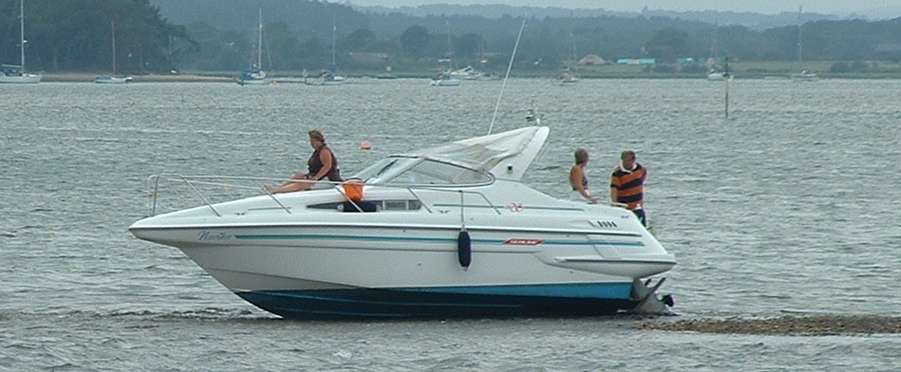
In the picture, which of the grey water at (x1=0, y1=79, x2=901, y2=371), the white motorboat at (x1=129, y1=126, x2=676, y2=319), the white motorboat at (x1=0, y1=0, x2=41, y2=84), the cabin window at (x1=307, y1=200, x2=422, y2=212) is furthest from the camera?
the white motorboat at (x1=0, y1=0, x2=41, y2=84)

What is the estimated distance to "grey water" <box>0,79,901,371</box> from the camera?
18.3 meters

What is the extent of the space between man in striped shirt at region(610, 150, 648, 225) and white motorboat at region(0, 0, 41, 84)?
529 feet

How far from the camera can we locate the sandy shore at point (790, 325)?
1972 centimetres

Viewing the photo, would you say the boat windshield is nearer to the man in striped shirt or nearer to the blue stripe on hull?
the blue stripe on hull

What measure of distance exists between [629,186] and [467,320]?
2463 millimetres

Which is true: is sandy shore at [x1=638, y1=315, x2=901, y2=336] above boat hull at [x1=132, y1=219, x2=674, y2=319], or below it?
below

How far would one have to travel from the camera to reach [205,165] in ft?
171

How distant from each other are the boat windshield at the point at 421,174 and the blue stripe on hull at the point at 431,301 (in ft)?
3.55

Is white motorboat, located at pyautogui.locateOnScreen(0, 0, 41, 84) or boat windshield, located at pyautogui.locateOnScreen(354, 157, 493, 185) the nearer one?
boat windshield, located at pyautogui.locateOnScreen(354, 157, 493, 185)

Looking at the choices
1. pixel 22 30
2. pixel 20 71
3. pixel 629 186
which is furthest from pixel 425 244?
pixel 22 30

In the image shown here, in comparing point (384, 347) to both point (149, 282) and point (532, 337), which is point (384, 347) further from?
point (149, 282)

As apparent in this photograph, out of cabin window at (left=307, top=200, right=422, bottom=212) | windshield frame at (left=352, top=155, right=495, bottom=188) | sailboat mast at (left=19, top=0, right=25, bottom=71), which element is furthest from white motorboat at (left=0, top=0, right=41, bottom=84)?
cabin window at (left=307, top=200, right=422, bottom=212)

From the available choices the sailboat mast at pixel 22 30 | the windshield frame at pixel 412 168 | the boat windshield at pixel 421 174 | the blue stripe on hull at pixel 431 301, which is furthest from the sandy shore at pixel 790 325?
the sailboat mast at pixel 22 30

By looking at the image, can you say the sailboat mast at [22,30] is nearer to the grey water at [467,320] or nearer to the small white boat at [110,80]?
the small white boat at [110,80]
